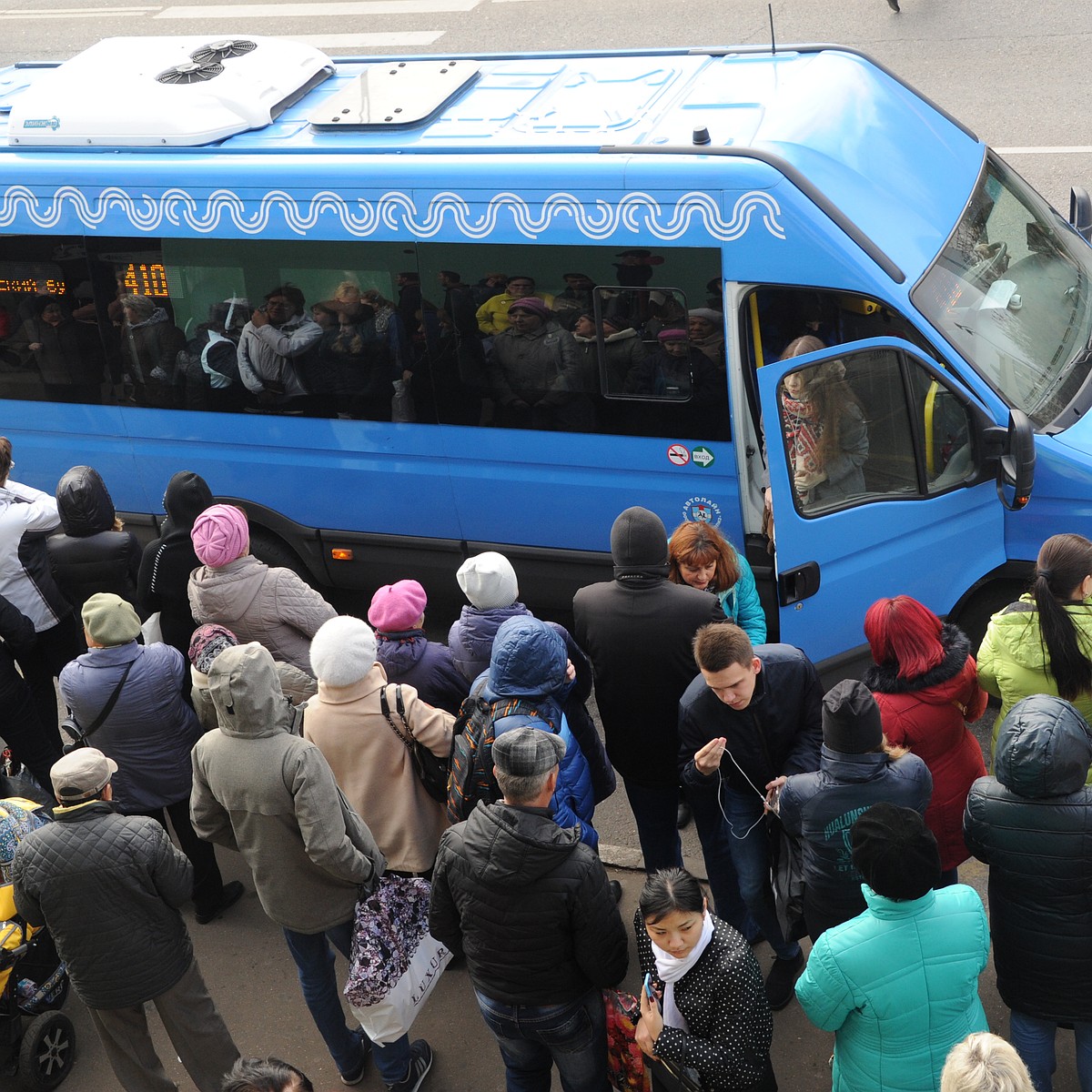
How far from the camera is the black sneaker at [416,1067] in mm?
4551

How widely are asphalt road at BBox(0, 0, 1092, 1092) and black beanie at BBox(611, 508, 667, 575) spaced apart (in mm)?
1612

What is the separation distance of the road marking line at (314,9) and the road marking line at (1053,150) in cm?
760

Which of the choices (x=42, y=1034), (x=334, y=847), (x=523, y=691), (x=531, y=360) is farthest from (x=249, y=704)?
(x=531, y=360)

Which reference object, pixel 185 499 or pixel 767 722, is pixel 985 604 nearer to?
pixel 767 722

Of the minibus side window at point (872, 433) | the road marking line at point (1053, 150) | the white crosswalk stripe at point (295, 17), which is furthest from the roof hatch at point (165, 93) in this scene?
the white crosswalk stripe at point (295, 17)

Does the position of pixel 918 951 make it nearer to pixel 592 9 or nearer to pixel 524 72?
pixel 524 72

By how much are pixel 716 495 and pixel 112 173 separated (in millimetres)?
3568

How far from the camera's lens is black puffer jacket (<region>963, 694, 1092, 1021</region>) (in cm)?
349

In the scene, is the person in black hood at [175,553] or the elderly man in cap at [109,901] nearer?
the elderly man in cap at [109,901]

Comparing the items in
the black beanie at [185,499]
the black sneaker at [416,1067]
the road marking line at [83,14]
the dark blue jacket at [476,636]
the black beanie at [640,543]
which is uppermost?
the road marking line at [83,14]

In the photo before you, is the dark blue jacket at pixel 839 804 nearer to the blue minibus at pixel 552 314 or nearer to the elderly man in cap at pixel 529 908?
the elderly man in cap at pixel 529 908

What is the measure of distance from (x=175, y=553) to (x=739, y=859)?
2786 mm

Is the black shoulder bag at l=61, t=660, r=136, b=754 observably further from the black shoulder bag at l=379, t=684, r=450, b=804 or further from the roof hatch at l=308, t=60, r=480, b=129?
the roof hatch at l=308, t=60, r=480, b=129

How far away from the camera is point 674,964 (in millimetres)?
3371
